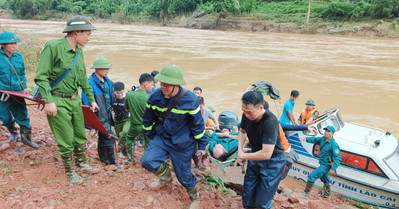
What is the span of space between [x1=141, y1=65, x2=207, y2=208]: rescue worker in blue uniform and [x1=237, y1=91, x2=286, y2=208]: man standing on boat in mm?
572

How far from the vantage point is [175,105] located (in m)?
3.12

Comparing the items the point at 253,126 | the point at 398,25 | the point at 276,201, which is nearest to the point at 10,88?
the point at 253,126

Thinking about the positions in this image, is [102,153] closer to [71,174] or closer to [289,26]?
[71,174]

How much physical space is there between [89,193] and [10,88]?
7.37 ft

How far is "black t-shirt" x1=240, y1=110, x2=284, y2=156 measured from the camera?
3006 millimetres

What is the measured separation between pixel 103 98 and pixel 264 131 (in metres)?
2.65

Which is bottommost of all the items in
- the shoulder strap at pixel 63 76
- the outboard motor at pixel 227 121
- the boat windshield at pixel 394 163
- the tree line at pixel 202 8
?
the boat windshield at pixel 394 163

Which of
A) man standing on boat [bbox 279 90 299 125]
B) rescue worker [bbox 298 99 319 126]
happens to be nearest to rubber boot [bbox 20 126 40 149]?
man standing on boat [bbox 279 90 299 125]

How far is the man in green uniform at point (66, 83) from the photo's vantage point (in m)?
3.02

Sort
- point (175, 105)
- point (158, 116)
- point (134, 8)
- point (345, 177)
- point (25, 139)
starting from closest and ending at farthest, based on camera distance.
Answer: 1. point (175, 105)
2. point (158, 116)
3. point (25, 139)
4. point (345, 177)
5. point (134, 8)

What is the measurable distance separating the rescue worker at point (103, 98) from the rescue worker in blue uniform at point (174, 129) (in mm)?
1205

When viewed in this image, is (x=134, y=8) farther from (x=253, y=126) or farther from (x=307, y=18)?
(x=253, y=126)

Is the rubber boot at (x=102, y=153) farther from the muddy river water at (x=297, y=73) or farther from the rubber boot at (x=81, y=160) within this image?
the muddy river water at (x=297, y=73)

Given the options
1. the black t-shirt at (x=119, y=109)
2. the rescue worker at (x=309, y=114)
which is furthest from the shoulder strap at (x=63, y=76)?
A: the rescue worker at (x=309, y=114)
